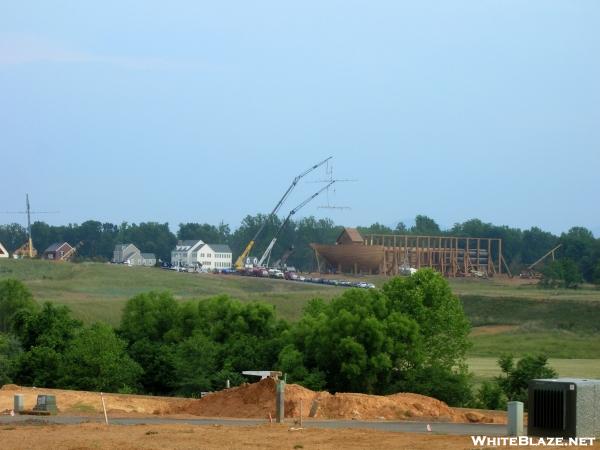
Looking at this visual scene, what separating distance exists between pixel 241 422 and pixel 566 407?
13.9m

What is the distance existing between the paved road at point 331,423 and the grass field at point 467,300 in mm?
29859

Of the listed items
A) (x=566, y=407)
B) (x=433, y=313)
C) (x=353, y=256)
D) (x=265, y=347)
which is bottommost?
(x=265, y=347)

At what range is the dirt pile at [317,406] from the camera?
136 ft

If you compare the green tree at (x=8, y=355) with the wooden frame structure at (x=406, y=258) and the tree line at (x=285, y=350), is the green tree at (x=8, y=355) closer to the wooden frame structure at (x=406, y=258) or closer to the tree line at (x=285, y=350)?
the tree line at (x=285, y=350)

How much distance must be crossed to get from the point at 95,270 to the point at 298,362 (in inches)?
3865

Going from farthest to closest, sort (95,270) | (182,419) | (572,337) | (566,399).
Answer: (95,270) → (572,337) → (182,419) → (566,399)

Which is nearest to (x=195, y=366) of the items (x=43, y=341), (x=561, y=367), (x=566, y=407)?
(x=43, y=341)

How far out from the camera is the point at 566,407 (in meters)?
25.5

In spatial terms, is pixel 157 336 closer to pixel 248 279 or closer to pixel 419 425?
pixel 419 425

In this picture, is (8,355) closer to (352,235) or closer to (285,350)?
(285,350)

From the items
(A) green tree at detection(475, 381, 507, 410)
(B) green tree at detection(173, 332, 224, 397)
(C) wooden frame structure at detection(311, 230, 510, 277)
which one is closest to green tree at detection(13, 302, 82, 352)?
(B) green tree at detection(173, 332, 224, 397)

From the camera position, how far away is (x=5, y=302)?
8356 cm

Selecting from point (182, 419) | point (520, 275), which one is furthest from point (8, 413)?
point (520, 275)

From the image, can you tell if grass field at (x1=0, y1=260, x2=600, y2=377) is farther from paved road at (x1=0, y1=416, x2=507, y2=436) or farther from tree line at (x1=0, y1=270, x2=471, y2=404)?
paved road at (x1=0, y1=416, x2=507, y2=436)
